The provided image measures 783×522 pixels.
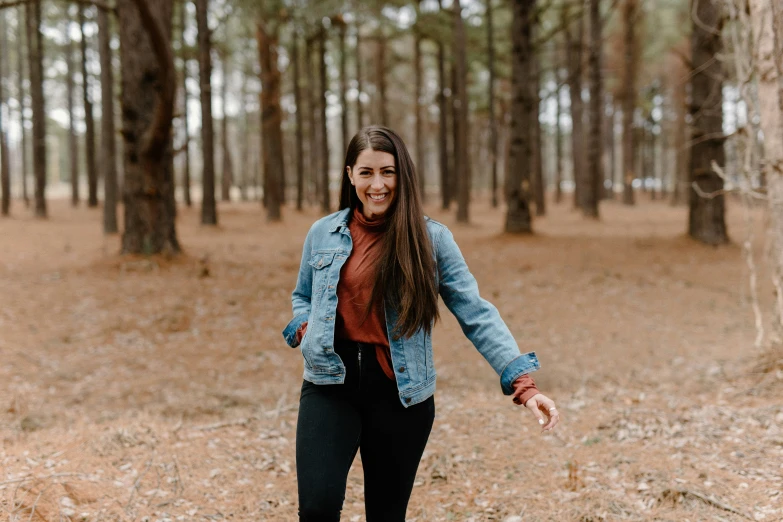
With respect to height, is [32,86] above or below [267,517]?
above

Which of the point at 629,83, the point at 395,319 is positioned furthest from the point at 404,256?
the point at 629,83

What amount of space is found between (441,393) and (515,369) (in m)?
4.38

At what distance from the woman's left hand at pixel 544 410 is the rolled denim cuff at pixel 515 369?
10 centimetres

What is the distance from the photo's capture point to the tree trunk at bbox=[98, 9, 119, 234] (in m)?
15.3

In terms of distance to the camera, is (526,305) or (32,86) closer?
(526,305)

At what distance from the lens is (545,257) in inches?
496

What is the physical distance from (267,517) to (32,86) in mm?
20185

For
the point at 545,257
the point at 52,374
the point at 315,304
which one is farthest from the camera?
the point at 545,257

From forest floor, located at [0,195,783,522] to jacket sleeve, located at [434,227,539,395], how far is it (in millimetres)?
1876

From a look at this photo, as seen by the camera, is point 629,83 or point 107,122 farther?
point 629,83

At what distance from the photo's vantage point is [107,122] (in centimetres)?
1617

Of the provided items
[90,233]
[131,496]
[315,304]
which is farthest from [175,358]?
[90,233]

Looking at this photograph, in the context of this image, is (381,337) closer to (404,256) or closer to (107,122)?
(404,256)

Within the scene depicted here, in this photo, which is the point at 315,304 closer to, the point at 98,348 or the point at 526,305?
the point at 98,348
